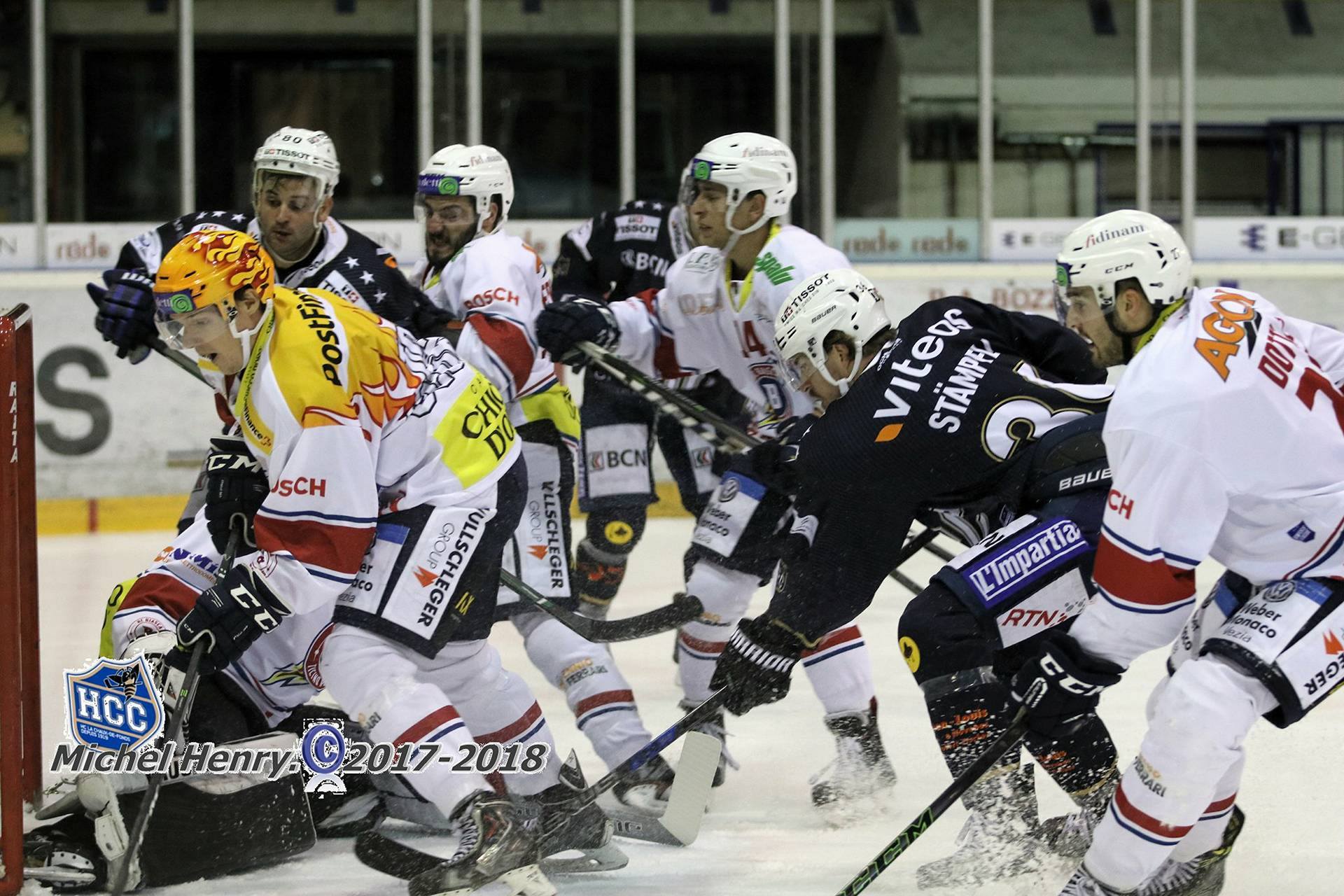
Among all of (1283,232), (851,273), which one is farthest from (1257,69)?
(851,273)

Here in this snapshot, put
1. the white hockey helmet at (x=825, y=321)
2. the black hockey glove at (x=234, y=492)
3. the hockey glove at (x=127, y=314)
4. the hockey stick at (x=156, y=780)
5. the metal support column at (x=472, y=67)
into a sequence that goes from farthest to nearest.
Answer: the metal support column at (x=472, y=67), the hockey glove at (x=127, y=314), the white hockey helmet at (x=825, y=321), the black hockey glove at (x=234, y=492), the hockey stick at (x=156, y=780)

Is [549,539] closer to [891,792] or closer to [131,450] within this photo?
[891,792]

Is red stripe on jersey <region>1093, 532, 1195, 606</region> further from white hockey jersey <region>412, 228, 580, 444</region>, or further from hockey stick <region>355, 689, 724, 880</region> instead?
white hockey jersey <region>412, 228, 580, 444</region>

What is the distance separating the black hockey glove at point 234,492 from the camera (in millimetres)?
2855

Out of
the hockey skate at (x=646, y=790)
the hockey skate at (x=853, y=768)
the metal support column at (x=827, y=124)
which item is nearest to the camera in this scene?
the hockey skate at (x=646, y=790)

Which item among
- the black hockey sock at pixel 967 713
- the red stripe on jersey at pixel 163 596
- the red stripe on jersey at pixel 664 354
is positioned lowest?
the black hockey sock at pixel 967 713

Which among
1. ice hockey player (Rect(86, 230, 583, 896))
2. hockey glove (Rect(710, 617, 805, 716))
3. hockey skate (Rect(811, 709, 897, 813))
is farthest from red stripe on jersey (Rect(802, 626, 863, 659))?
ice hockey player (Rect(86, 230, 583, 896))

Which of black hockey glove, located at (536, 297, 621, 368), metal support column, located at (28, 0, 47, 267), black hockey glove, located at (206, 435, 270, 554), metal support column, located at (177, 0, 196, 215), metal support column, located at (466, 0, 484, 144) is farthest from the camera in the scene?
metal support column, located at (466, 0, 484, 144)

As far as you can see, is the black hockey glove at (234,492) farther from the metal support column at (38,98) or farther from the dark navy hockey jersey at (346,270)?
the metal support column at (38,98)

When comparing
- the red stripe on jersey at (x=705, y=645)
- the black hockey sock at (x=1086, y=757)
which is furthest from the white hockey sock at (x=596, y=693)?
the black hockey sock at (x=1086, y=757)

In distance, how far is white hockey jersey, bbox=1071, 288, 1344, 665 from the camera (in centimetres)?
218

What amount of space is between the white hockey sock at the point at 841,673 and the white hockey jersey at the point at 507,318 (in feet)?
2.84

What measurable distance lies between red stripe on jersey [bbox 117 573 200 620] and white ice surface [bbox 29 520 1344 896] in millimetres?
410

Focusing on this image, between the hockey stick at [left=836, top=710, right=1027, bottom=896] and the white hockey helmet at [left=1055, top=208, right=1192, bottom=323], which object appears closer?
the white hockey helmet at [left=1055, top=208, right=1192, bottom=323]
